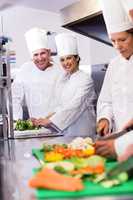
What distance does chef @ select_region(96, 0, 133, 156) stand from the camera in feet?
5.81

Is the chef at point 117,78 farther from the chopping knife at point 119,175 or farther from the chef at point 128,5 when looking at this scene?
the chopping knife at point 119,175

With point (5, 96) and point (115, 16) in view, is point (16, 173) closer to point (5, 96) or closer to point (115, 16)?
point (5, 96)

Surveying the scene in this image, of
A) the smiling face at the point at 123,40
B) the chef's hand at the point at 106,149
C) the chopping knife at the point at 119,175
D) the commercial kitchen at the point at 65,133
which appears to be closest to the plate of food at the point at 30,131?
the commercial kitchen at the point at 65,133

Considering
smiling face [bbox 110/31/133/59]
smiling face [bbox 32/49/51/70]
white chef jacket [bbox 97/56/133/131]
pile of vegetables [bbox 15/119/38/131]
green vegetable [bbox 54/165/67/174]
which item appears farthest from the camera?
smiling face [bbox 32/49/51/70]

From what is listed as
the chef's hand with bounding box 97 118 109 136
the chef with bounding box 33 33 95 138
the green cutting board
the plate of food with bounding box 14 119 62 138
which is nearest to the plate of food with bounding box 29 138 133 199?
the green cutting board

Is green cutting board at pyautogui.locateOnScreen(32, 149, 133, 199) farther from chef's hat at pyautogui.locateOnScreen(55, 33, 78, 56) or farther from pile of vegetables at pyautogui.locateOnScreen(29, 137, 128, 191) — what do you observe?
chef's hat at pyautogui.locateOnScreen(55, 33, 78, 56)

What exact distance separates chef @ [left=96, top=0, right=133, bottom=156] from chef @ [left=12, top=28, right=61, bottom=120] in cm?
73

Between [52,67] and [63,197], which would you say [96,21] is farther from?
[63,197]

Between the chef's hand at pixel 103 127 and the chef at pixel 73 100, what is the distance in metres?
0.41

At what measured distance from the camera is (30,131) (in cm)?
206

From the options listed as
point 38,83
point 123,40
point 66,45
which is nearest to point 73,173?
point 123,40

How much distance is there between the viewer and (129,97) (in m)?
1.87

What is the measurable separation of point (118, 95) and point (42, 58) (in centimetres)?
94

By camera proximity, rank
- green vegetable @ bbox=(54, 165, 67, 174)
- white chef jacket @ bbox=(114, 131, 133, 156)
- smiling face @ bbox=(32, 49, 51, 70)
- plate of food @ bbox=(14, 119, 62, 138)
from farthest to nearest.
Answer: smiling face @ bbox=(32, 49, 51, 70)
plate of food @ bbox=(14, 119, 62, 138)
white chef jacket @ bbox=(114, 131, 133, 156)
green vegetable @ bbox=(54, 165, 67, 174)
